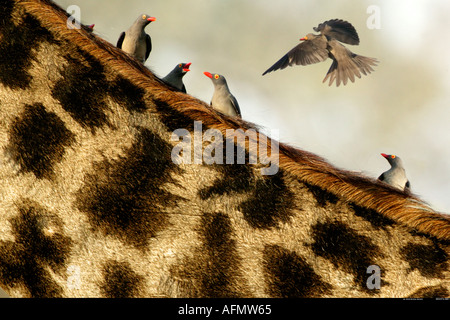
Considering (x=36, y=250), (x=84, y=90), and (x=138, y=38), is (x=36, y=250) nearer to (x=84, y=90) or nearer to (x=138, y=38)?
(x=84, y=90)

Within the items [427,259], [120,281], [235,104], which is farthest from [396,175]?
[120,281]

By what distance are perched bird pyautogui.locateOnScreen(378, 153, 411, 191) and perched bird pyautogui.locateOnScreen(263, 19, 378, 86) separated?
5.67 metres

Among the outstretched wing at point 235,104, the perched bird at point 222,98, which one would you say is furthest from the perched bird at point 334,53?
the outstretched wing at point 235,104

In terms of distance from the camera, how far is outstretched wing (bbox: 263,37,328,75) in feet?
38.4

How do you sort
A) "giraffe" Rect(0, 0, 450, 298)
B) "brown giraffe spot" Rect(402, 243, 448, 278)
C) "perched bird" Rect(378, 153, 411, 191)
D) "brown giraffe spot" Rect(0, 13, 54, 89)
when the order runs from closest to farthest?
"brown giraffe spot" Rect(402, 243, 448, 278) < "giraffe" Rect(0, 0, 450, 298) < "brown giraffe spot" Rect(0, 13, 54, 89) < "perched bird" Rect(378, 153, 411, 191)

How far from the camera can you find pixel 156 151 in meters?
3.46

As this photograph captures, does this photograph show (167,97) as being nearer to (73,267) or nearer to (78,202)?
(78,202)

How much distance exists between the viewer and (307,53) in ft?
38.8

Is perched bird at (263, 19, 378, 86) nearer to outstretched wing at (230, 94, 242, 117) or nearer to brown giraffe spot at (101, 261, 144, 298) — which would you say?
outstretched wing at (230, 94, 242, 117)

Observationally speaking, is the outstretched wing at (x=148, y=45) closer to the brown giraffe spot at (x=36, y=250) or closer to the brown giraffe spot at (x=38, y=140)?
the brown giraffe spot at (x=38, y=140)

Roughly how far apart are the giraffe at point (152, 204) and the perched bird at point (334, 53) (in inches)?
318

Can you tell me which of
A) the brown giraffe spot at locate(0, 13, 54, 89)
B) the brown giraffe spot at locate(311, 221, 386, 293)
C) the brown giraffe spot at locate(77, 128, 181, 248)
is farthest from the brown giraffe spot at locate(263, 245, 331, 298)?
the brown giraffe spot at locate(0, 13, 54, 89)

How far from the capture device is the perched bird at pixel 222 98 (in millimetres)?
6910

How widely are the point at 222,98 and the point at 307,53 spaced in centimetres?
535
